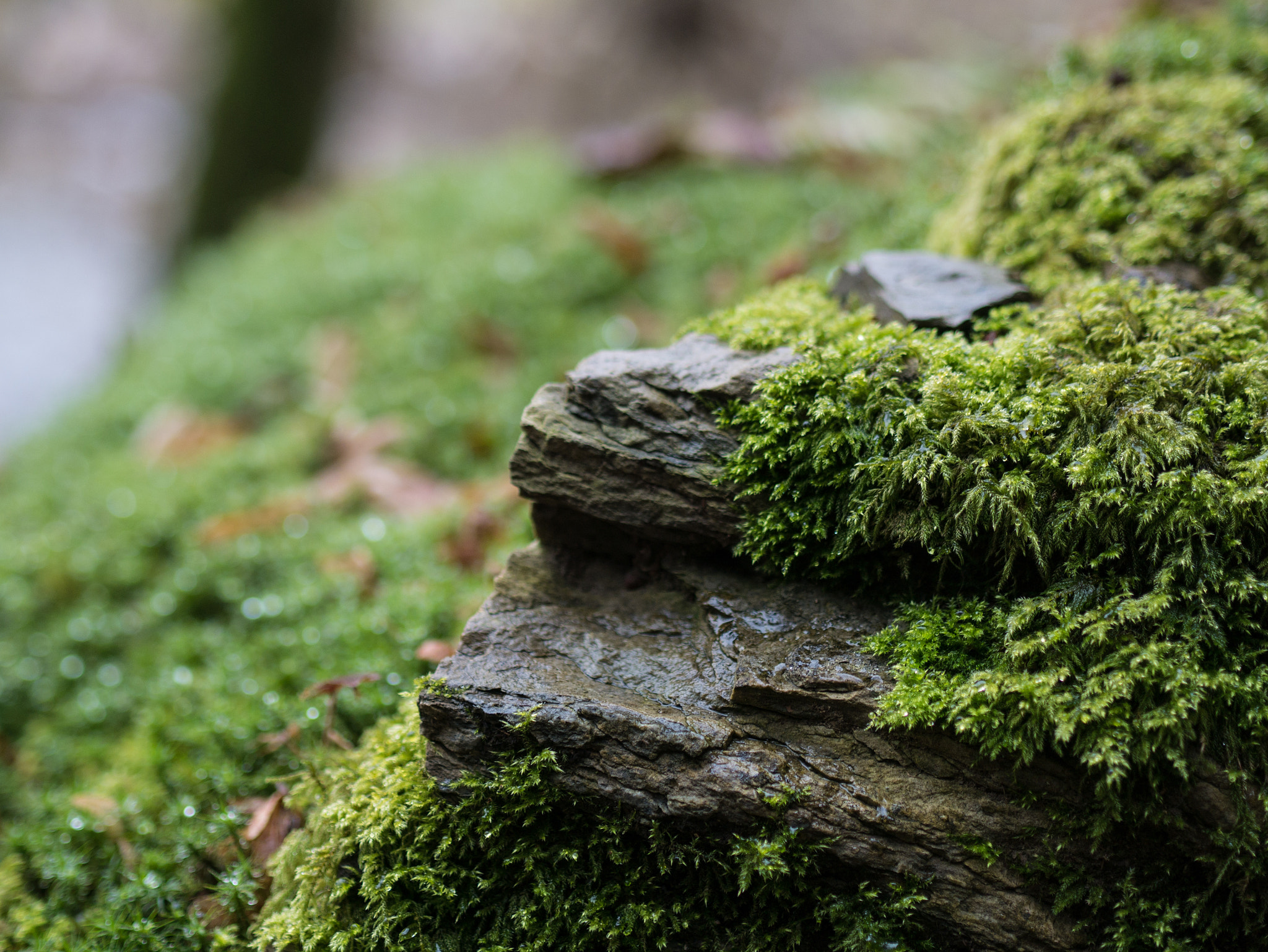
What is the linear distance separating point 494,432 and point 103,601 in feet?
7.60

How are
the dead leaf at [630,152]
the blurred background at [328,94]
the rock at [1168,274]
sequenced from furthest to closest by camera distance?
the blurred background at [328,94], the dead leaf at [630,152], the rock at [1168,274]

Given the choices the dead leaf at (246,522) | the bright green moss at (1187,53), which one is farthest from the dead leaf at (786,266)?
the dead leaf at (246,522)

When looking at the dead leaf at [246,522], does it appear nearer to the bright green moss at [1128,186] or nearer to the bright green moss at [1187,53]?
the bright green moss at [1128,186]

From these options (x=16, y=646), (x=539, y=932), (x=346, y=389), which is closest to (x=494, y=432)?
(x=346, y=389)

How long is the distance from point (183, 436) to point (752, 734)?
187 inches

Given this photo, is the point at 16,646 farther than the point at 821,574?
Yes

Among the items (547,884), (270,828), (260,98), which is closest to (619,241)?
(270,828)

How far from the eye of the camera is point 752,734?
7.77ft

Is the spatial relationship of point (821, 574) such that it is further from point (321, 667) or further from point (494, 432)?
point (494, 432)

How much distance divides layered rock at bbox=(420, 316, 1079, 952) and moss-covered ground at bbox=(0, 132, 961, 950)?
216 millimetres

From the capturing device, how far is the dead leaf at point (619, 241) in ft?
20.1

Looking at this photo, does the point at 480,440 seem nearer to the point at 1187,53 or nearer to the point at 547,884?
the point at 547,884

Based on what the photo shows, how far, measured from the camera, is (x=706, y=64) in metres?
16.2

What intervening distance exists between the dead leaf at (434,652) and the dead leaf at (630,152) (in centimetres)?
533
